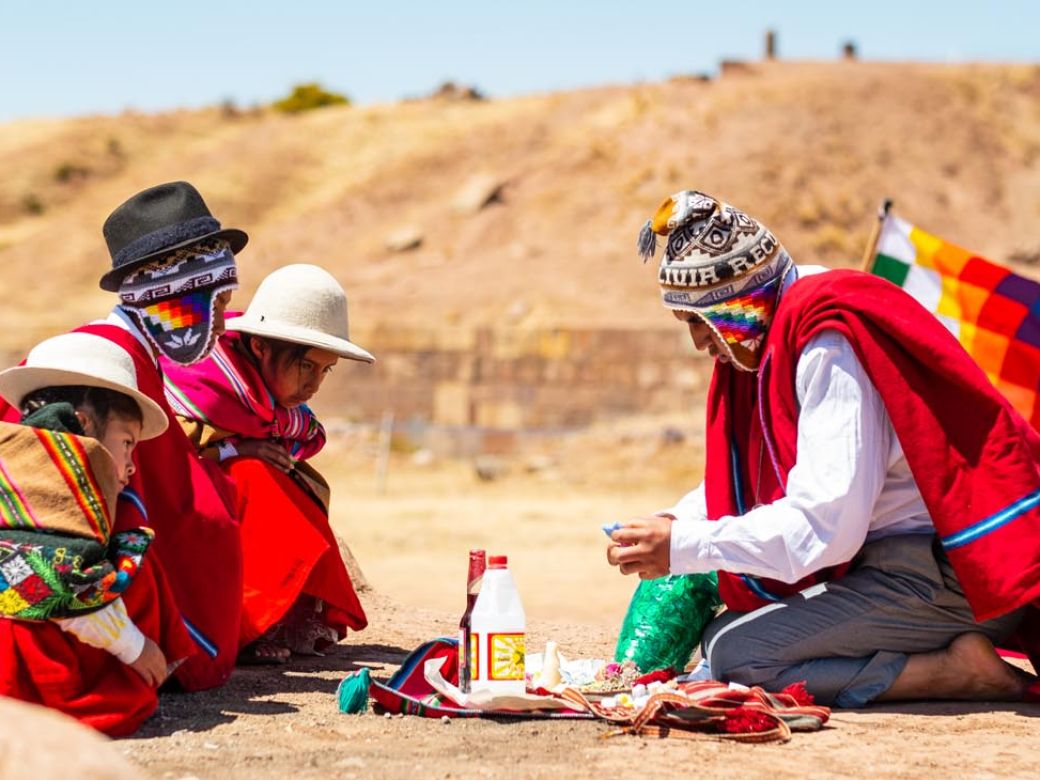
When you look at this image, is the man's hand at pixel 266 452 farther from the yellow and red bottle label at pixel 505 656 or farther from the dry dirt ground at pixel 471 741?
the yellow and red bottle label at pixel 505 656

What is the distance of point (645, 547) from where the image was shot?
468 centimetres

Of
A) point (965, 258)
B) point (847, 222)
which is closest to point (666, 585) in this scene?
point (965, 258)

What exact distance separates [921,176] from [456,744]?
111 ft

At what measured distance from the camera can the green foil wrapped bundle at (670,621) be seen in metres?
5.37

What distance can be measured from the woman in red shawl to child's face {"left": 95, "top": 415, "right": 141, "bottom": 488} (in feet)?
3.99

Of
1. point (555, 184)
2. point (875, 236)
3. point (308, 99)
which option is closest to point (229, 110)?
point (308, 99)

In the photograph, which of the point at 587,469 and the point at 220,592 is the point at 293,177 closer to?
the point at 587,469

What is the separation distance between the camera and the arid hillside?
30.4 metres

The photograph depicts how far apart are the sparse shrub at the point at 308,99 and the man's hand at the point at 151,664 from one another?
5199 centimetres

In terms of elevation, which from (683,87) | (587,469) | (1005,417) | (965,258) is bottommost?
(587,469)

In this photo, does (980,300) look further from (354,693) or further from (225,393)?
(354,693)

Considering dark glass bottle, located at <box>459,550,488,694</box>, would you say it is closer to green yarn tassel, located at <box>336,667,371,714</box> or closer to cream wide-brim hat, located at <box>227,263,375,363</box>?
green yarn tassel, located at <box>336,667,371,714</box>

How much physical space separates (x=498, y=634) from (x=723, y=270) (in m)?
1.38

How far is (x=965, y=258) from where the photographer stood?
10336 millimetres
